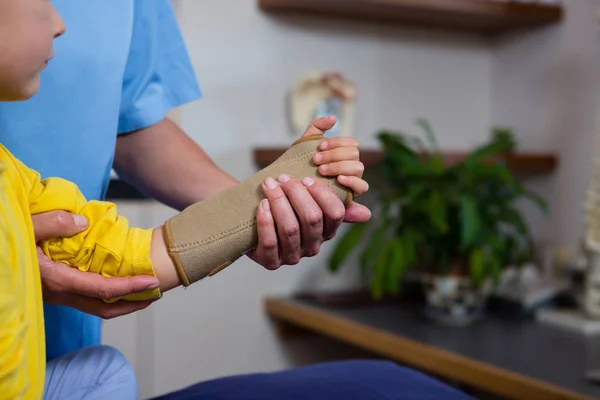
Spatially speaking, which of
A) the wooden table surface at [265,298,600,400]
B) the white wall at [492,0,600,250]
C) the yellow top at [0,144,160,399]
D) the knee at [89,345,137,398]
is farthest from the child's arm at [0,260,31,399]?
the white wall at [492,0,600,250]

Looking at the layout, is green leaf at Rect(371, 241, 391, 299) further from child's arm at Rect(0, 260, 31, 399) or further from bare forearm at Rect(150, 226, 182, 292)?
child's arm at Rect(0, 260, 31, 399)

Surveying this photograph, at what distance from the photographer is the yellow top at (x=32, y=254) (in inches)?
23.2

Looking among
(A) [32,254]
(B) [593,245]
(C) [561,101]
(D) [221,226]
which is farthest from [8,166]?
(C) [561,101]

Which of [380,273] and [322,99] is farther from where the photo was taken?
[322,99]

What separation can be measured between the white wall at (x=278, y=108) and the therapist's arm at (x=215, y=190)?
93cm

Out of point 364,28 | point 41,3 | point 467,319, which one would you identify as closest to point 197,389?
point 41,3

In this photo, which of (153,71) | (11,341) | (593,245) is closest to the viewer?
(11,341)

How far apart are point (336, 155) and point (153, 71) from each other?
40 cm

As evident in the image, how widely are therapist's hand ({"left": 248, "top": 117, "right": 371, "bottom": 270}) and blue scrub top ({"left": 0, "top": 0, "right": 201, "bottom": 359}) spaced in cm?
28

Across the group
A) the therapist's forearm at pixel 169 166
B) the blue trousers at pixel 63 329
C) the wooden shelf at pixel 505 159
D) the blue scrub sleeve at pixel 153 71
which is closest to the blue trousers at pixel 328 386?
the blue trousers at pixel 63 329

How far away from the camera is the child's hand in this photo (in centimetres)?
73

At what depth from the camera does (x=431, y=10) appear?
2.02m

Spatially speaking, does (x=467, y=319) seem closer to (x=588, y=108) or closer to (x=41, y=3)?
(x=588, y=108)

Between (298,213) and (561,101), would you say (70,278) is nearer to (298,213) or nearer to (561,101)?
(298,213)
